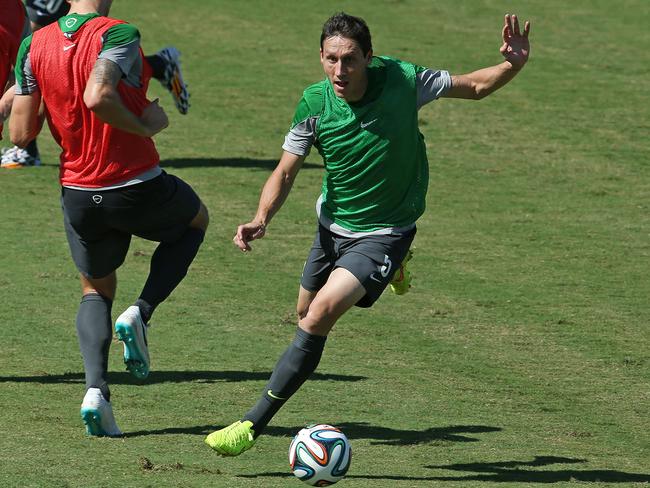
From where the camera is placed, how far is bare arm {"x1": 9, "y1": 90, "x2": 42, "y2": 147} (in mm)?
7676

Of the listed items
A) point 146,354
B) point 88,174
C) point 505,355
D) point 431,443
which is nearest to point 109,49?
point 88,174

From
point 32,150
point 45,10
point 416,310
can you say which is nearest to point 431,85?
point 416,310

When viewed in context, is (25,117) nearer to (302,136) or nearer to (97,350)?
(97,350)

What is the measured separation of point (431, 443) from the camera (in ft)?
26.0

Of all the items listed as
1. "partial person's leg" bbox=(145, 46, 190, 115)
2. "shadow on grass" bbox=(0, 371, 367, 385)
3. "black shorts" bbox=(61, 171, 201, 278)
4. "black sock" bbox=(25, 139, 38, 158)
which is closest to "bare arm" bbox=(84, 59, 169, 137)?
"black shorts" bbox=(61, 171, 201, 278)

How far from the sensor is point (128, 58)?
7414mm

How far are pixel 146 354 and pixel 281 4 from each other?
16459 millimetres

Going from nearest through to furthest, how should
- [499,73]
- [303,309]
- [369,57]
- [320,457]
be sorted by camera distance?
[320,457] < [369,57] < [499,73] < [303,309]

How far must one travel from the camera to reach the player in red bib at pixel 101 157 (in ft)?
24.3

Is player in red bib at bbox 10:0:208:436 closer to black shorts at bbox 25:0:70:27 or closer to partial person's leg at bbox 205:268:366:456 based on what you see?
partial person's leg at bbox 205:268:366:456

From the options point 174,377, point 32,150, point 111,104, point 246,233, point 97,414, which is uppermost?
point 111,104

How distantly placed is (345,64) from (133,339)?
191 cm

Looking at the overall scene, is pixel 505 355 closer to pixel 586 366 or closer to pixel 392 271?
pixel 586 366

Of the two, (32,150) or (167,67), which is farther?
(32,150)
